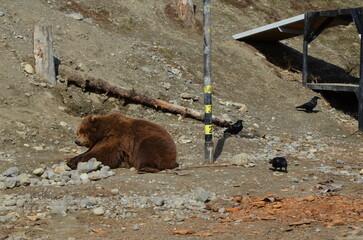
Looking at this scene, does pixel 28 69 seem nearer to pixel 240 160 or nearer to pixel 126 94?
pixel 126 94

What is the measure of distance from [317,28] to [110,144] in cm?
1407

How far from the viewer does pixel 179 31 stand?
21.4m

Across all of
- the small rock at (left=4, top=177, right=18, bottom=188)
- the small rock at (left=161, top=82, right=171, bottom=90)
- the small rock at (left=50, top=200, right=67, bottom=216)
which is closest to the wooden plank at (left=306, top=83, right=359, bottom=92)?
the small rock at (left=161, top=82, right=171, bottom=90)

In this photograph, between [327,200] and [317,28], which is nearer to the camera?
[327,200]

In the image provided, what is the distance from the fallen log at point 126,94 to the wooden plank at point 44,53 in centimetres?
43

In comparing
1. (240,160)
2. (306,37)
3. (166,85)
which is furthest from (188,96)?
(306,37)

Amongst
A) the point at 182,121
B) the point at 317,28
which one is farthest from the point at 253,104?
the point at 317,28

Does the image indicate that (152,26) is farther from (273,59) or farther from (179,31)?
(273,59)

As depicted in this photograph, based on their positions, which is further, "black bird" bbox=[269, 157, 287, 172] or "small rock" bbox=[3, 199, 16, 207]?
"black bird" bbox=[269, 157, 287, 172]

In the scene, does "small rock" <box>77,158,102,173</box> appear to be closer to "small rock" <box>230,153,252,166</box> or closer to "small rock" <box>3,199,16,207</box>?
"small rock" <box>3,199,16,207</box>

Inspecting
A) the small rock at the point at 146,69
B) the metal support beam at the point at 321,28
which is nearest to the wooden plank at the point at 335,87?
the metal support beam at the point at 321,28

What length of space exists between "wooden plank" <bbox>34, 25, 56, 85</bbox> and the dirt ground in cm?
33

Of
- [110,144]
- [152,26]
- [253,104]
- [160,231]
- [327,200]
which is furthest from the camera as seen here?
[152,26]

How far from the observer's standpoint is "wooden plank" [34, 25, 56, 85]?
1350 centimetres
